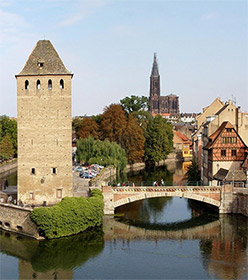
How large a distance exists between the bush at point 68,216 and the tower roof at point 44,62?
11.5 metres

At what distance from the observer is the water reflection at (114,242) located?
29.3 metres

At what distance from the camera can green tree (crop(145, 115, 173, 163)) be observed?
88.2 m

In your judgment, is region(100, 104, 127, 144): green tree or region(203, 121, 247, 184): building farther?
region(100, 104, 127, 144): green tree

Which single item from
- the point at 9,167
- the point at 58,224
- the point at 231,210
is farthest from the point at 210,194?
the point at 9,167

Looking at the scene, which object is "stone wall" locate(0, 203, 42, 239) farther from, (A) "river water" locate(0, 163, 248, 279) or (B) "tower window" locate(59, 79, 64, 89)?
(B) "tower window" locate(59, 79, 64, 89)

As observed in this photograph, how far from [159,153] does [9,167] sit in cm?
2946

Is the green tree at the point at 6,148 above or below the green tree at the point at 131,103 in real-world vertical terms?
below

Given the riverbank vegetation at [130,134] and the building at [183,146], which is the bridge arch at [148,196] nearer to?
the riverbank vegetation at [130,134]

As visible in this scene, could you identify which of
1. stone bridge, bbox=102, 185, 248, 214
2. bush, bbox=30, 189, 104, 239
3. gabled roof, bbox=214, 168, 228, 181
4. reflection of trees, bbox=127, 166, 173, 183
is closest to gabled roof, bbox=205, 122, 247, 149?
gabled roof, bbox=214, 168, 228, 181

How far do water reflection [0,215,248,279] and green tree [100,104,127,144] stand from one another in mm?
42267

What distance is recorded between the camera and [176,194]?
41.8m

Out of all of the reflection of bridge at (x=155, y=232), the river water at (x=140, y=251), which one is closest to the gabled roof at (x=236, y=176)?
the river water at (x=140, y=251)

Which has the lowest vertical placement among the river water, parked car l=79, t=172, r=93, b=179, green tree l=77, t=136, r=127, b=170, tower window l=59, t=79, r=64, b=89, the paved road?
the river water

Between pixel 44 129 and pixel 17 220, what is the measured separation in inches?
325
